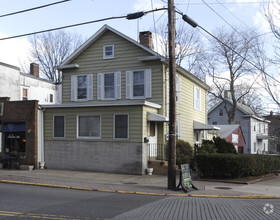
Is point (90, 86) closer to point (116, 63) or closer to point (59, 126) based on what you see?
point (116, 63)

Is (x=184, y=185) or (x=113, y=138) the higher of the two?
(x=113, y=138)

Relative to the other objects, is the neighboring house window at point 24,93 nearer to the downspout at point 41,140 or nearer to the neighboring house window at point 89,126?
the downspout at point 41,140

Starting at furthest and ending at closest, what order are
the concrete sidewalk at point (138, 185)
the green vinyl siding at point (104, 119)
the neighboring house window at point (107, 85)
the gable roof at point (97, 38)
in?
the neighboring house window at point (107, 85)
the gable roof at point (97, 38)
the green vinyl siding at point (104, 119)
the concrete sidewalk at point (138, 185)

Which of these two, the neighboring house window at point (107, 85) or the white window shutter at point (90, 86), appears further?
the white window shutter at point (90, 86)

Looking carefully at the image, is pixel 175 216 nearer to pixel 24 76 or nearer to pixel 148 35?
pixel 148 35

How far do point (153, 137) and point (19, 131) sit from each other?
8058mm

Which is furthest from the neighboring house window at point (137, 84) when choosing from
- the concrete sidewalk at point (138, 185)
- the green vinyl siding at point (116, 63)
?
the concrete sidewalk at point (138, 185)

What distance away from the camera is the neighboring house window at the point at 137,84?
2095 cm

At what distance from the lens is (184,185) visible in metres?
13.1

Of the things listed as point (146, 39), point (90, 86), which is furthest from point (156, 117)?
point (146, 39)


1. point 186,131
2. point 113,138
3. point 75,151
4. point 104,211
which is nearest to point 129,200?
point 104,211

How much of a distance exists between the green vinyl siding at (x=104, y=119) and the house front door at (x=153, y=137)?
1247mm

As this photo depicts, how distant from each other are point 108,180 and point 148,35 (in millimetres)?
11199

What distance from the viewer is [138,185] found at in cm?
1445
